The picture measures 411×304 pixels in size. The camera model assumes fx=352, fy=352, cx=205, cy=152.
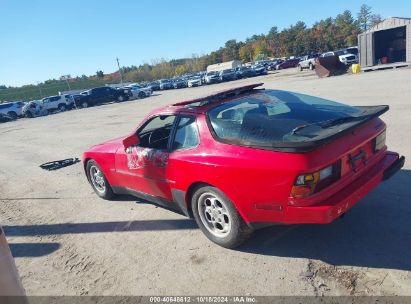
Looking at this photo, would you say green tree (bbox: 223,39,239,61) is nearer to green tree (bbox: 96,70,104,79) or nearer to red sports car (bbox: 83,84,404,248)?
green tree (bbox: 96,70,104,79)

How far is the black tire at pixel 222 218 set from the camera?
3477 mm

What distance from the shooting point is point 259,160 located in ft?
10.2

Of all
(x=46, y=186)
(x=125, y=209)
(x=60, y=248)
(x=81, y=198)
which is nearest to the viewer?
(x=60, y=248)

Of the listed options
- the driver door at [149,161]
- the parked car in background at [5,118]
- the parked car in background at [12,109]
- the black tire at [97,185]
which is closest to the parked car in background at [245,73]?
the parked car in background at [12,109]

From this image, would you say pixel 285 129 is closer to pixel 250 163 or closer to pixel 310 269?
pixel 250 163

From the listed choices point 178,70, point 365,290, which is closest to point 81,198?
point 365,290

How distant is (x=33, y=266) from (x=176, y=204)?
1.78 m

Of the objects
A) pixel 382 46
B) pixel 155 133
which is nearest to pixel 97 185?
pixel 155 133

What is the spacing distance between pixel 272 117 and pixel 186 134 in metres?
0.95

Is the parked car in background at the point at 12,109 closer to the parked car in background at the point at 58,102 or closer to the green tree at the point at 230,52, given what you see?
the parked car in background at the point at 58,102

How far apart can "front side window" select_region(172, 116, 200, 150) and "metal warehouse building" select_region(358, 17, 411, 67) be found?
107ft

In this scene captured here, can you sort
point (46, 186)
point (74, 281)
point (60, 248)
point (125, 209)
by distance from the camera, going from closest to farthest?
point (74, 281)
point (60, 248)
point (125, 209)
point (46, 186)

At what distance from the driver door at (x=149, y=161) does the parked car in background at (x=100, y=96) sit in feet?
109

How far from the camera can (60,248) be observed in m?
4.38
